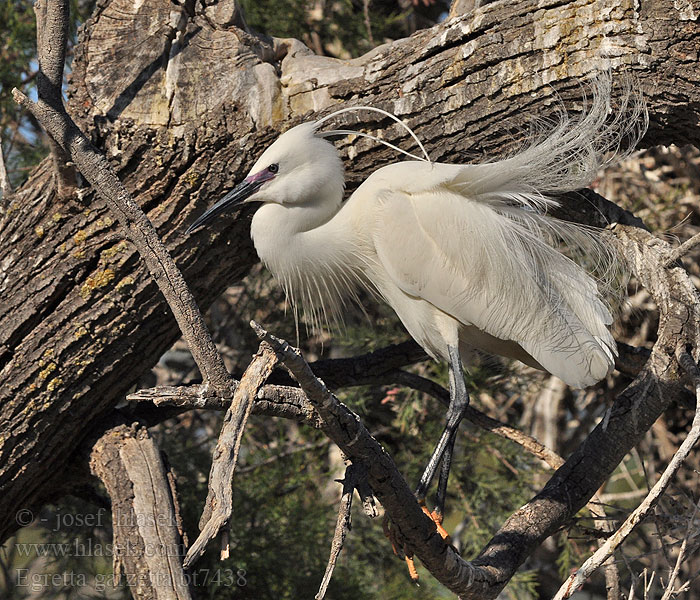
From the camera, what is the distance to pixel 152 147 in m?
2.01

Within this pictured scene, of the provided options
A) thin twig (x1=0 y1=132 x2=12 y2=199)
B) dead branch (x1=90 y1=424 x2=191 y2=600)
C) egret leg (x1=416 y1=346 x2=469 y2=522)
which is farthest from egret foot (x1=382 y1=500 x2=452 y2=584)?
thin twig (x1=0 y1=132 x2=12 y2=199)

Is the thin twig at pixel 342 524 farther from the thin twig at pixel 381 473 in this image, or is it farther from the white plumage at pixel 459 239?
the white plumage at pixel 459 239

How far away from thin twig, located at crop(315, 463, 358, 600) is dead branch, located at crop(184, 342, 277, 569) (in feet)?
0.57

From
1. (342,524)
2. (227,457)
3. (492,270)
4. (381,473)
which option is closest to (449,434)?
(492,270)

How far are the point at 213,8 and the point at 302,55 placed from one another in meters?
0.26

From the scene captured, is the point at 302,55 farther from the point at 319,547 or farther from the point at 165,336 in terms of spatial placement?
the point at 319,547

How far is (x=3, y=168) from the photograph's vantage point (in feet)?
6.69

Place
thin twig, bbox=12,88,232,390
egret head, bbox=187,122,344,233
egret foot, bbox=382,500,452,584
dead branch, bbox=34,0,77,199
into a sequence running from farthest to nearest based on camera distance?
egret head, bbox=187,122,344,233 → dead branch, bbox=34,0,77,199 → egret foot, bbox=382,500,452,584 → thin twig, bbox=12,88,232,390

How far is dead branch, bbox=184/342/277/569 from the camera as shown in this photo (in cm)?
105

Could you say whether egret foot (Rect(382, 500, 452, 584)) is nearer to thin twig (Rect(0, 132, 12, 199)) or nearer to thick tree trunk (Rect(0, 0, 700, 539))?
thick tree trunk (Rect(0, 0, 700, 539))

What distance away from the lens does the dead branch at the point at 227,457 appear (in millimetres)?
1048

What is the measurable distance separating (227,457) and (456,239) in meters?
1.12

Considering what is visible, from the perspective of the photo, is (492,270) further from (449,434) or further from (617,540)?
(617,540)

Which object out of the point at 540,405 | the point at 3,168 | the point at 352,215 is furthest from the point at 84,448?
the point at 540,405
